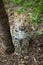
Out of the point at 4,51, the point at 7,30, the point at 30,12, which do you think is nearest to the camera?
the point at 4,51

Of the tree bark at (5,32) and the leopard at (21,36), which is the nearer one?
the leopard at (21,36)

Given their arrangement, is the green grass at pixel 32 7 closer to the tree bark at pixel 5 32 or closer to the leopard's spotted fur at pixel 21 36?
the tree bark at pixel 5 32

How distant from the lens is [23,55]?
14.1 ft

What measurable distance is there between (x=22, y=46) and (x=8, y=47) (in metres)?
0.40

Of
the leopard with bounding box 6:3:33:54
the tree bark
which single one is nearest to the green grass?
the tree bark

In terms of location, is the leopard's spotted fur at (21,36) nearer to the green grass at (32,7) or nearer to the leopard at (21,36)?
the leopard at (21,36)

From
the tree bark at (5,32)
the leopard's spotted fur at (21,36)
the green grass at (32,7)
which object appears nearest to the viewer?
the leopard's spotted fur at (21,36)

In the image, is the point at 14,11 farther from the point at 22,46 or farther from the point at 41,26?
the point at 22,46

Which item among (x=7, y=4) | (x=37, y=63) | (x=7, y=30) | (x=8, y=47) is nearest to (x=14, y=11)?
(x=7, y=4)

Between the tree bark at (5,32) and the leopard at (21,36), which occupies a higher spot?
the leopard at (21,36)

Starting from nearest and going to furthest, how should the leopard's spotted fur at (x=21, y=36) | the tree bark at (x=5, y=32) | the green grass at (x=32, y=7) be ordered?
the leopard's spotted fur at (x=21, y=36) → the tree bark at (x=5, y=32) → the green grass at (x=32, y=7)

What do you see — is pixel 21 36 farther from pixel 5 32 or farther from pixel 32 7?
pixel 32 7

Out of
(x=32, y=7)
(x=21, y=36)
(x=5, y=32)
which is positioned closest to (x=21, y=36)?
(x=21, y=36)

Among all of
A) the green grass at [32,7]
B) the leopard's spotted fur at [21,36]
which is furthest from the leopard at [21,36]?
the green grass at [32,7]
